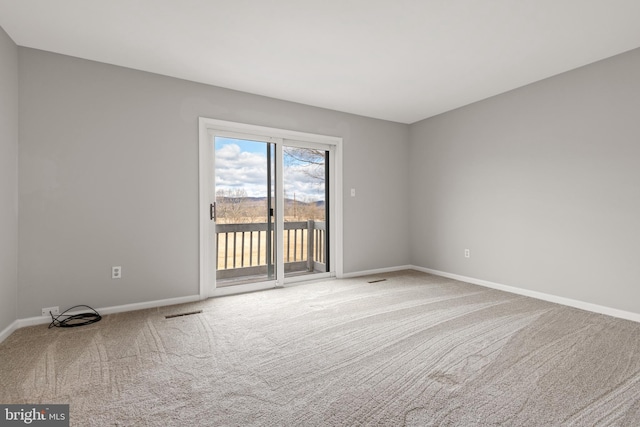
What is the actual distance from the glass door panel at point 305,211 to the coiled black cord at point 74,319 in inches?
84.3

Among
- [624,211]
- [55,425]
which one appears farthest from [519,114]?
[55,425]

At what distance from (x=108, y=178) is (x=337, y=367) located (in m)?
2.86

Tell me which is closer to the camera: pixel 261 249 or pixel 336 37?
pixel 336 37

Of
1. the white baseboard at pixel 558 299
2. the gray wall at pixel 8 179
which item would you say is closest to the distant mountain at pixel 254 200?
the gray wall at pixel 8 179

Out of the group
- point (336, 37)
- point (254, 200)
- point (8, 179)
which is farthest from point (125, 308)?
point (336, 37)

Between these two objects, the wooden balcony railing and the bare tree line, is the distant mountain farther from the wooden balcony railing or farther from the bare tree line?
the wooden balcony railing

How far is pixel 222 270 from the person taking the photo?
4.07 meters

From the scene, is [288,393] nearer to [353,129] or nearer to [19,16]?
[19,16]

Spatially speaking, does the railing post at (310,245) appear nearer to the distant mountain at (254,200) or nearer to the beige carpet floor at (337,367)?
the distant mountain at (254,200)

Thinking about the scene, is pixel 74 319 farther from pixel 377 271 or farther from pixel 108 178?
pixel 377 271
